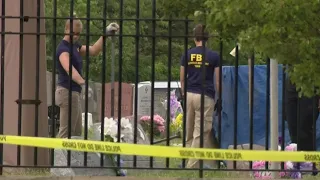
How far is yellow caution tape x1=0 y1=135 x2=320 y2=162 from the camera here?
6.67m

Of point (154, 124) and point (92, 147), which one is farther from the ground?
point (92, 147)

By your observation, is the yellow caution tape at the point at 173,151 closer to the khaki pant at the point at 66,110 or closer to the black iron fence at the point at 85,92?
the black iron fence at the point at 85,92

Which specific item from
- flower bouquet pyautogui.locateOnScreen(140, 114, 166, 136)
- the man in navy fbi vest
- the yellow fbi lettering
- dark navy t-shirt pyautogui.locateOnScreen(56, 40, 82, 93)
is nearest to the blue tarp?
the man in navy fbi vest

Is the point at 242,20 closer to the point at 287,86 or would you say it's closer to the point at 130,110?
the point at 287,86

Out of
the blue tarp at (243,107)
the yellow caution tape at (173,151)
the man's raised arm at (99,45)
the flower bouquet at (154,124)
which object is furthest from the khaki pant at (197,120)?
the flower bouquet at (154,124)

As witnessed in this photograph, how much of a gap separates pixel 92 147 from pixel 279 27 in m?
2.66

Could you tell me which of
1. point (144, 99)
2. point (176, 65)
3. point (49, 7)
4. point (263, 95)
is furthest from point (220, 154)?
point (176, 65)

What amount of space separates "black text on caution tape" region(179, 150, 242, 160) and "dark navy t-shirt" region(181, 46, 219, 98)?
1.94 m

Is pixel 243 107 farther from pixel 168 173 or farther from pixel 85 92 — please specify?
pixel 85 92

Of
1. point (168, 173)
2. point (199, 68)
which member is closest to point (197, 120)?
point (199, 68)

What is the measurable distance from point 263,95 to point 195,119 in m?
2.84

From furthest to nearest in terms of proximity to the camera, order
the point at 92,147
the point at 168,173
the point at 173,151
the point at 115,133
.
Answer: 1. the point at 115,133
2. the point at 168,173
3. the point at 92,147
4. the point at 173,151

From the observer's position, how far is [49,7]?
72.3 feet

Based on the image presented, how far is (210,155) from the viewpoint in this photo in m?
6.75
